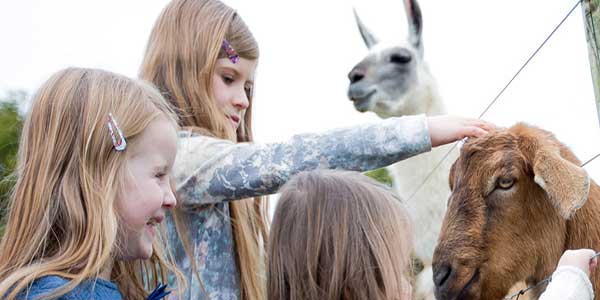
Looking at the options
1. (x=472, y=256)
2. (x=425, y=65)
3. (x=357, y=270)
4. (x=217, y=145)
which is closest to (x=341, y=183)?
(x=357, y=270)

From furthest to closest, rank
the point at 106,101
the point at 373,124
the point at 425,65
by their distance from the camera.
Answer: the point at 425,65 → the point at 373,124 → the point at 106,101

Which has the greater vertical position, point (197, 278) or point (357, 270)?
point (357, 270)

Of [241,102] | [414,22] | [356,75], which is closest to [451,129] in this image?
[241,102]

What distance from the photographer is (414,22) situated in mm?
6875

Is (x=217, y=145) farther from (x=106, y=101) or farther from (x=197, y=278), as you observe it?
(x=106, y=101)

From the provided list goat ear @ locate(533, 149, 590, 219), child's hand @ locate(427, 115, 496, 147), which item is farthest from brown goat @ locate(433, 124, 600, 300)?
child's hand @ locate(427, 115, 496, 147)

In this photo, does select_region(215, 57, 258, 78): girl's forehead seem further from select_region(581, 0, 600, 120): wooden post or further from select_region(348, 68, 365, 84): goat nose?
select_region(348, 68, 365, 84): goat nose

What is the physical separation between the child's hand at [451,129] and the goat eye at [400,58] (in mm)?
4188

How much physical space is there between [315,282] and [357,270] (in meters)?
0.11

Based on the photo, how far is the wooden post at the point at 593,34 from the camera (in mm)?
2660

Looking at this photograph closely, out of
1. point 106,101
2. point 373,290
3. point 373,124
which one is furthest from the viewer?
point 373,124

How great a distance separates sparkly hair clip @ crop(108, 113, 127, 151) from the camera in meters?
1.95

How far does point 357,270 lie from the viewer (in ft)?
6.25

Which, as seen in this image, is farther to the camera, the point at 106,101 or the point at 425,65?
the point at 425,65
